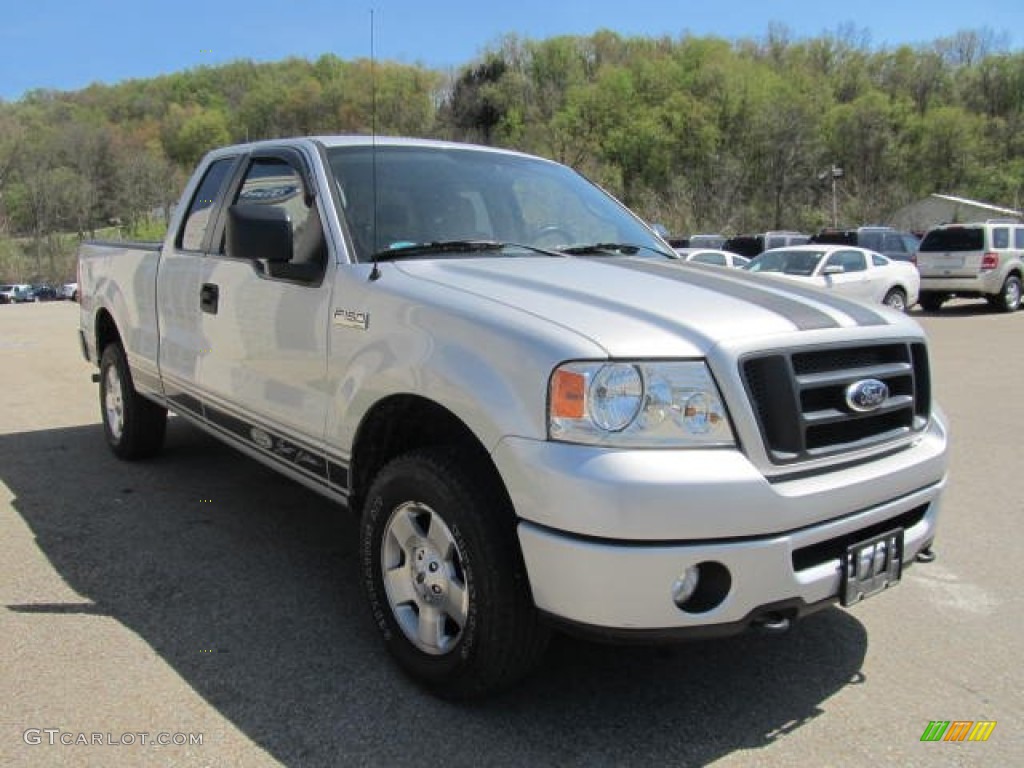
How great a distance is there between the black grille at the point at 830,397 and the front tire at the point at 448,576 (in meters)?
0.81

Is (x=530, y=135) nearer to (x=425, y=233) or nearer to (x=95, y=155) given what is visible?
(x=95, y=155)

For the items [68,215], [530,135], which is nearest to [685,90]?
[530,135]

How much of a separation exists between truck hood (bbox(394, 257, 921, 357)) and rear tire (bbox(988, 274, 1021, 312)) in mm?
17840

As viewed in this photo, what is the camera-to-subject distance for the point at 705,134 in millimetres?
85812

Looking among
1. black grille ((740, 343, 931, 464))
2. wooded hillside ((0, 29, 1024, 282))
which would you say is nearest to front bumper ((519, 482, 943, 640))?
black grille ((740, 343, 931, 464))

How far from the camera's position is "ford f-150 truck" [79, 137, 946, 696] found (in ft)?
7.79

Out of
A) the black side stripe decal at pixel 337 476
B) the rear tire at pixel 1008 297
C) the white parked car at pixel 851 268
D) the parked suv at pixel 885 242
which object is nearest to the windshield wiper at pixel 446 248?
the black side stripe decal at pixel 337 476

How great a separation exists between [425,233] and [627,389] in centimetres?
143

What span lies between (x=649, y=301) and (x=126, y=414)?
13.9 ft

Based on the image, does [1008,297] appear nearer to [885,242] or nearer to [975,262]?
[975,262]

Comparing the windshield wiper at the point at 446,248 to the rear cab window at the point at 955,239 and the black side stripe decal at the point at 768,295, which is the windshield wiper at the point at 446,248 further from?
the rear cab window at the point at 955,239

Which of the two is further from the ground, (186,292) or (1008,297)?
(186,292)

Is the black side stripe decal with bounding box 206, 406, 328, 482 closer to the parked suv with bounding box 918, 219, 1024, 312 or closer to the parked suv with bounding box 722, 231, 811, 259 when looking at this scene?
the parked suv with bounding box 918, 219, 1024, 312

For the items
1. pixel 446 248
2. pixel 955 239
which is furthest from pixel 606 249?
pixel 955 239
